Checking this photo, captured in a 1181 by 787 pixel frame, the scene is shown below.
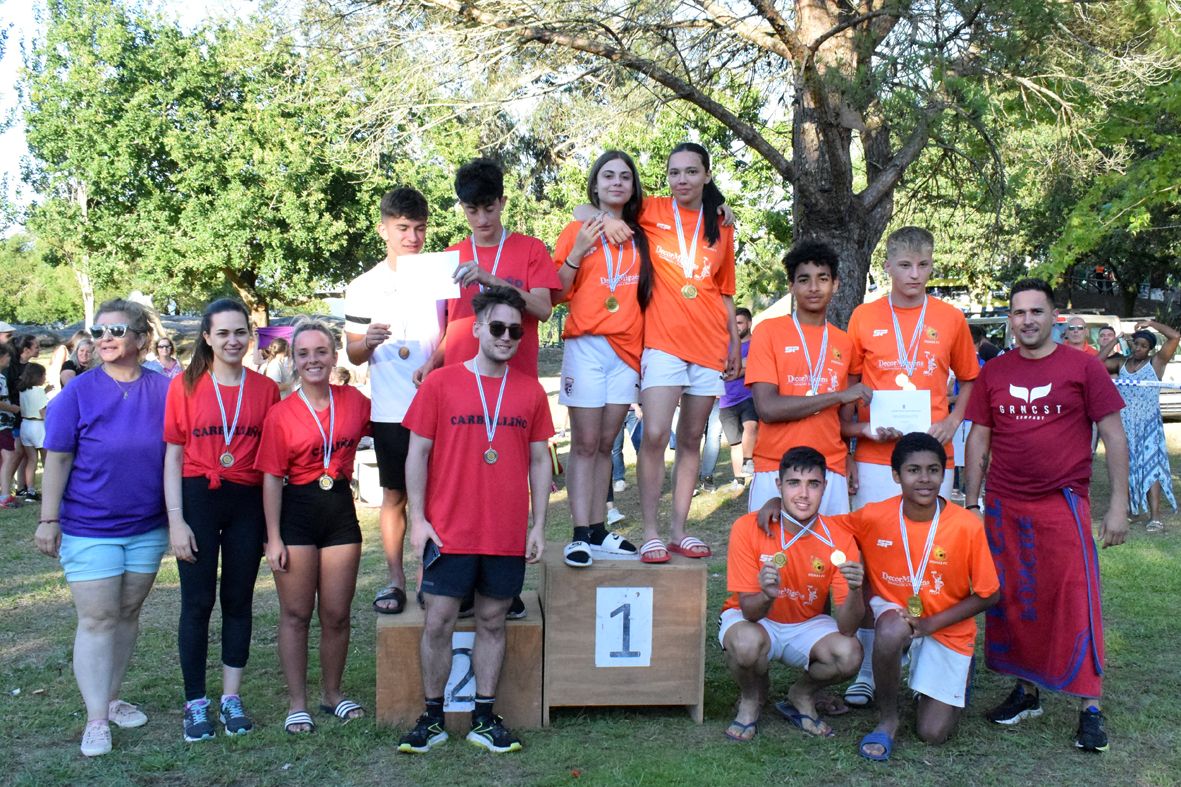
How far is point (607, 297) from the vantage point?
487 cm

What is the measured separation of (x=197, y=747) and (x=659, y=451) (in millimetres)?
2515

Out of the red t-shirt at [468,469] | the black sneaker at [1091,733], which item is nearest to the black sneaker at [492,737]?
the red t-shirt at [468,469]

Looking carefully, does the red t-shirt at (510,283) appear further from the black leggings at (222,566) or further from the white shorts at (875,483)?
the white shorts at (875,483)

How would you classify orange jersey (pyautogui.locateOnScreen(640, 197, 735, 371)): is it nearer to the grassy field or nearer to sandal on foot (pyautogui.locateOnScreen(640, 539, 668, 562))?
sandal on foot (pyautogui.locateOnScreen(640, 539, 668, 562))

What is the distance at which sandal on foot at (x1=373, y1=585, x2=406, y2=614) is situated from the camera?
4859mm

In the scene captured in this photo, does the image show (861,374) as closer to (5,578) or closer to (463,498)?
(463,498)

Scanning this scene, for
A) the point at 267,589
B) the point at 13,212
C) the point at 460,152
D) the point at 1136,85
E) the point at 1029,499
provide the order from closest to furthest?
the point at 1029,499 → the point at 267,589 → the point at 1136,85 → the point at 460,152 → the point at 13,212

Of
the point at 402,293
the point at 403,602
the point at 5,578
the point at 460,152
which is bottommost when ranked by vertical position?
the point at 5,578

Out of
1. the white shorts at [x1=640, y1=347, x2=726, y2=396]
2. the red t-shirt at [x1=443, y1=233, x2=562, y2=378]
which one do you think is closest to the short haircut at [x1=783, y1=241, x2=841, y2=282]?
the white shorts at [x1=640, y1=347, x2=726, y2=396]

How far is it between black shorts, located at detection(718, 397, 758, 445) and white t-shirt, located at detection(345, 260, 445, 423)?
255 inches

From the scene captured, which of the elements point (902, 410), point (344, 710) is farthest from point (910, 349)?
point (344, 710)

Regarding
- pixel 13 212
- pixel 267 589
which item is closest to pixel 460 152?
pixel 267 589

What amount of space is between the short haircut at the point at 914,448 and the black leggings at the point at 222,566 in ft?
9.45

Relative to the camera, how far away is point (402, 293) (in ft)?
15.6
